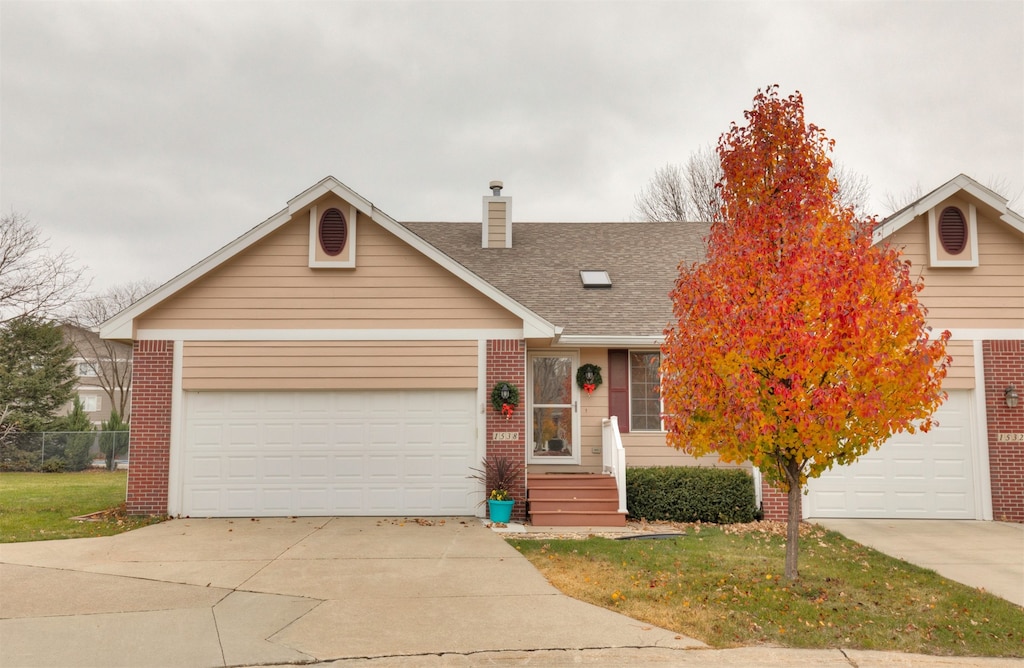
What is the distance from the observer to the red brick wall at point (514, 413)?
465 inches

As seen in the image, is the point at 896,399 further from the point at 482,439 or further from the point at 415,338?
the point at 415,338

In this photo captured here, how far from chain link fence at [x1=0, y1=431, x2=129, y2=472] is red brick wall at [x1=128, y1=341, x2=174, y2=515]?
50.2 ft

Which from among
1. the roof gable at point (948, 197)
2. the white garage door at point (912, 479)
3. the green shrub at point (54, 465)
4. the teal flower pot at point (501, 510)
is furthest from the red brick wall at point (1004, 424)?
the green shrub at point (54, 465)

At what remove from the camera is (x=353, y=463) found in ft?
39.2

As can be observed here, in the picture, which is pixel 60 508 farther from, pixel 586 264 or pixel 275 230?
pixel 586 264

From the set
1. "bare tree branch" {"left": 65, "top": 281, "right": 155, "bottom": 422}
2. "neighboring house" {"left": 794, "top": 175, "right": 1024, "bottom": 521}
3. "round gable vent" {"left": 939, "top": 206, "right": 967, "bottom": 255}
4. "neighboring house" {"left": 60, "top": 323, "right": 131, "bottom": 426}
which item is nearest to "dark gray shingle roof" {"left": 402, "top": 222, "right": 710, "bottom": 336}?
"neighboring house" {"left": 794, "top": 175, "right": 1024, "bottom": 521}

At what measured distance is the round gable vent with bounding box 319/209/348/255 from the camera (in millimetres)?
12016

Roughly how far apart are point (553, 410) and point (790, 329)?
7.45 metres

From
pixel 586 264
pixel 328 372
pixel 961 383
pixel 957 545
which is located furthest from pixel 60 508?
pixel 961 383

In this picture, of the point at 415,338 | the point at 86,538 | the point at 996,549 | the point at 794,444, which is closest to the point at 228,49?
the point at 415,338

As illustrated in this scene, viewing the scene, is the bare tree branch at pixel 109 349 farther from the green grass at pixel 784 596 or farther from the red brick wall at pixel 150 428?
the green grass at pixel 784 596

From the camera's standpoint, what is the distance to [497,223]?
17.5 m

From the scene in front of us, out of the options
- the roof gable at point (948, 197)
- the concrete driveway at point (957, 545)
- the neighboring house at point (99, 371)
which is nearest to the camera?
the concrete driveway at point (957, 545)

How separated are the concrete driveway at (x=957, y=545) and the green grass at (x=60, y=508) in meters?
11.1
